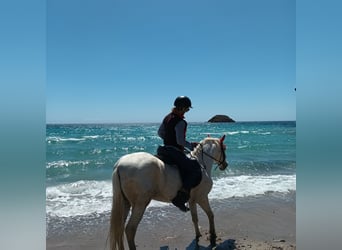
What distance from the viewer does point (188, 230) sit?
6559mm

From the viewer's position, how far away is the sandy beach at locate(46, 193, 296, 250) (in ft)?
18.8

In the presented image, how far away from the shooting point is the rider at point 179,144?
5.15 metres

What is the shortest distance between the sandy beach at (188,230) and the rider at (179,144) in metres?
1.16

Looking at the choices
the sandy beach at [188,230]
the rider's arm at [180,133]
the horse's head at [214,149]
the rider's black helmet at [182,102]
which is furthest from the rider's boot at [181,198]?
the rider's black helmet at [182,102]

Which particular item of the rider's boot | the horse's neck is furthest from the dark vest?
the horse's neck

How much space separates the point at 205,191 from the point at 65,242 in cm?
270

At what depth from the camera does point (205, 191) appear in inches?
229

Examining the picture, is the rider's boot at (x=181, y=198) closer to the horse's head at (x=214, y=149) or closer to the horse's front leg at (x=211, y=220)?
the horse's front leg at (x=211, y=220)

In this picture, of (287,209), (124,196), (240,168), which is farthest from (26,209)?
(240,168)

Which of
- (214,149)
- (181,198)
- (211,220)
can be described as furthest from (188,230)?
(214,149)

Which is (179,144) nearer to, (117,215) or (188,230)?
(117,215)

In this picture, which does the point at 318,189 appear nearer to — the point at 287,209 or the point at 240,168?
the point at 287,209

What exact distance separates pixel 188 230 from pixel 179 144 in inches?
91.4

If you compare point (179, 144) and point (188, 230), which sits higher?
point (179, 144)
